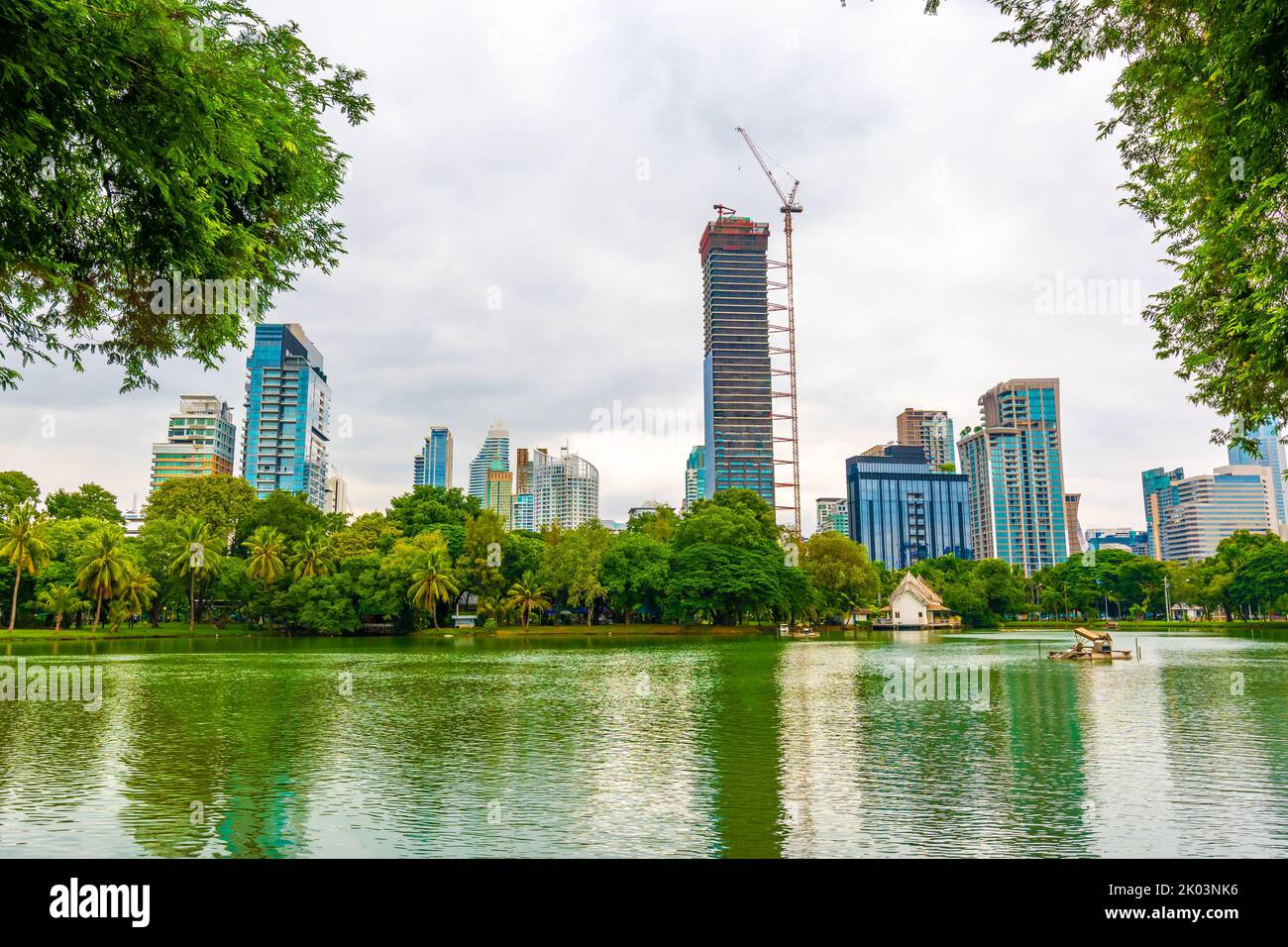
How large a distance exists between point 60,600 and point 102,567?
4.26 meters

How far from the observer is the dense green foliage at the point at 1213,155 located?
30.2 ft

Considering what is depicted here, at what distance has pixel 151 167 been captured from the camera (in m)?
8.30

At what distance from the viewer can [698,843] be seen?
9.65 meters

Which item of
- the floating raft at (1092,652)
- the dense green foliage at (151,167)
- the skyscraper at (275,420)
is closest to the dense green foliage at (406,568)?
the floating raft at (1092,652)

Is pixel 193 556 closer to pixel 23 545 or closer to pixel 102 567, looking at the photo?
pixel 102 567

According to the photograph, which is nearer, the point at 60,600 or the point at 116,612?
the point at 60,600

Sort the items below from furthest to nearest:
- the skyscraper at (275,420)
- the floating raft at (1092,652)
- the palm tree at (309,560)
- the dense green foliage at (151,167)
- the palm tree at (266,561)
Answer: the skyscraper at (275,420), the palm tree at (309,560), the palm tree at (266,561), the floating raft at (1092,652), the dense green foliage at (151,167)

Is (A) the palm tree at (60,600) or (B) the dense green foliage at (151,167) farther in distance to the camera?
(A) the palm tree at (60,600)

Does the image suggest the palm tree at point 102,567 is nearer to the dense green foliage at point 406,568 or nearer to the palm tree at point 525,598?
the dense green foliage at point 406,568

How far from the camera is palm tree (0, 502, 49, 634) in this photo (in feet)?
196

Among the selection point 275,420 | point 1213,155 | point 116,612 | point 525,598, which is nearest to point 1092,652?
point 1213,155

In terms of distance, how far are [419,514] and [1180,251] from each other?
76.9 metres

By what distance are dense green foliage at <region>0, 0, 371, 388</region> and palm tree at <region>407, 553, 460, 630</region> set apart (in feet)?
196

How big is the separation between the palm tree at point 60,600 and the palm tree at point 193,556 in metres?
8.23
